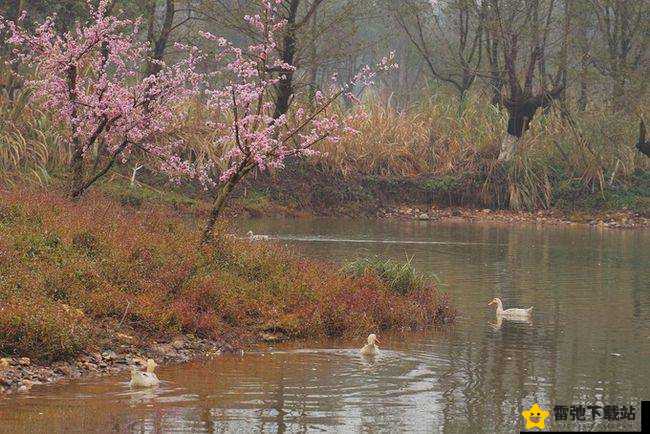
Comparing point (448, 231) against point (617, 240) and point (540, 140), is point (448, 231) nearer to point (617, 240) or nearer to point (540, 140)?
point (617, 240)

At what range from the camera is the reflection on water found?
12.3 meters

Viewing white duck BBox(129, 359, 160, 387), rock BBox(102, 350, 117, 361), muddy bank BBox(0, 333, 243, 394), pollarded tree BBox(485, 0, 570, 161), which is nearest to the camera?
white duck BBox(129, 359, 160, 387)

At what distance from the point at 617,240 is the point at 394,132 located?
12.2 meters

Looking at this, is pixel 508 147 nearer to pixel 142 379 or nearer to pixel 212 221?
pixel 212 221

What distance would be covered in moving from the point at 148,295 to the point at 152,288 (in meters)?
0.24

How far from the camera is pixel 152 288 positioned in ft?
55.9

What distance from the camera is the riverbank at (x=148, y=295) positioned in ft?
47.8

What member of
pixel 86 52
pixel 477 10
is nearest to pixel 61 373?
pixel 86 52

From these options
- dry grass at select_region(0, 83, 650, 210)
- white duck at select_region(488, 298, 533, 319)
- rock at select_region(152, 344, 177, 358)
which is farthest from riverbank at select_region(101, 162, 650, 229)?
rock at select_region(152, 344, 177, 358)

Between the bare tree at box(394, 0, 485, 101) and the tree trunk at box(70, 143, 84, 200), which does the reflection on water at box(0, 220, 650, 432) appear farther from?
the bare tree at box(394, 0, 485, 101)

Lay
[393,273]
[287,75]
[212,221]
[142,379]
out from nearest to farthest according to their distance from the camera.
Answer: [142,379] → [212,221] → [393,273] → [287,75]

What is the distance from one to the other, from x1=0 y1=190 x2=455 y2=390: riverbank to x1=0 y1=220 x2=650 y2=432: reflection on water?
0.55 m

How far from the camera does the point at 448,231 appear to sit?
38.4 meters

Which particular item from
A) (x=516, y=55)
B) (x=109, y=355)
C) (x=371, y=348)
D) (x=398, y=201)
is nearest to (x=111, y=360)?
(x=109, y=355)
